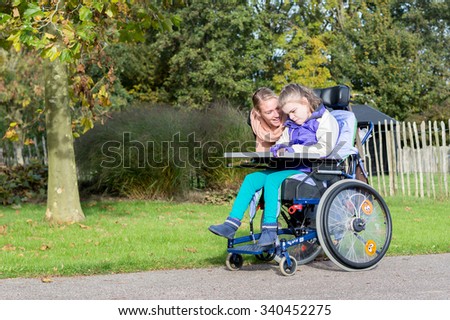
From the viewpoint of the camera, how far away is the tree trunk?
32.5 feet

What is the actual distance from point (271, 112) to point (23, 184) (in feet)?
29.2

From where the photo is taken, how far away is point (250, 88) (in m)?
35.6

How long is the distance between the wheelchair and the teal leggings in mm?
67

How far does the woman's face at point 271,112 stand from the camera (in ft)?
21.5

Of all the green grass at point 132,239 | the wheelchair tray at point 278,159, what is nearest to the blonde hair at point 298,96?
the wheelchair tray at point 278,159

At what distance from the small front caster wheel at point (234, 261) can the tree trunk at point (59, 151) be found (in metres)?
4.17

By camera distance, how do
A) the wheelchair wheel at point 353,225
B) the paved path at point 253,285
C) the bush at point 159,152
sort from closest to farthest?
the paved path at point 253,285, the wheelchair wheel at point 353,225, the bush at point 159,152

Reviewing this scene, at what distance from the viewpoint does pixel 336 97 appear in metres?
6.64

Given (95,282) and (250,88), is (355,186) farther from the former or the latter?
(250,88)

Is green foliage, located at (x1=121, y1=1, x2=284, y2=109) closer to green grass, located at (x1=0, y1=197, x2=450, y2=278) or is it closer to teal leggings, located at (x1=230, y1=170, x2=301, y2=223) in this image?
green grass, located at (x1=0, y1=197, x2=450, y2=278)

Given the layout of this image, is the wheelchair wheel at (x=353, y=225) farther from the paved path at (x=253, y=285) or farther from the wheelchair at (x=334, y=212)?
the paved path at (x=253, y=285)

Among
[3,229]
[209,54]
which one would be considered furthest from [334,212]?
[209,54]

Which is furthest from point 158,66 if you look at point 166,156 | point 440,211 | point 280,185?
point 280,185

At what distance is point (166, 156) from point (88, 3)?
582 centimetres
